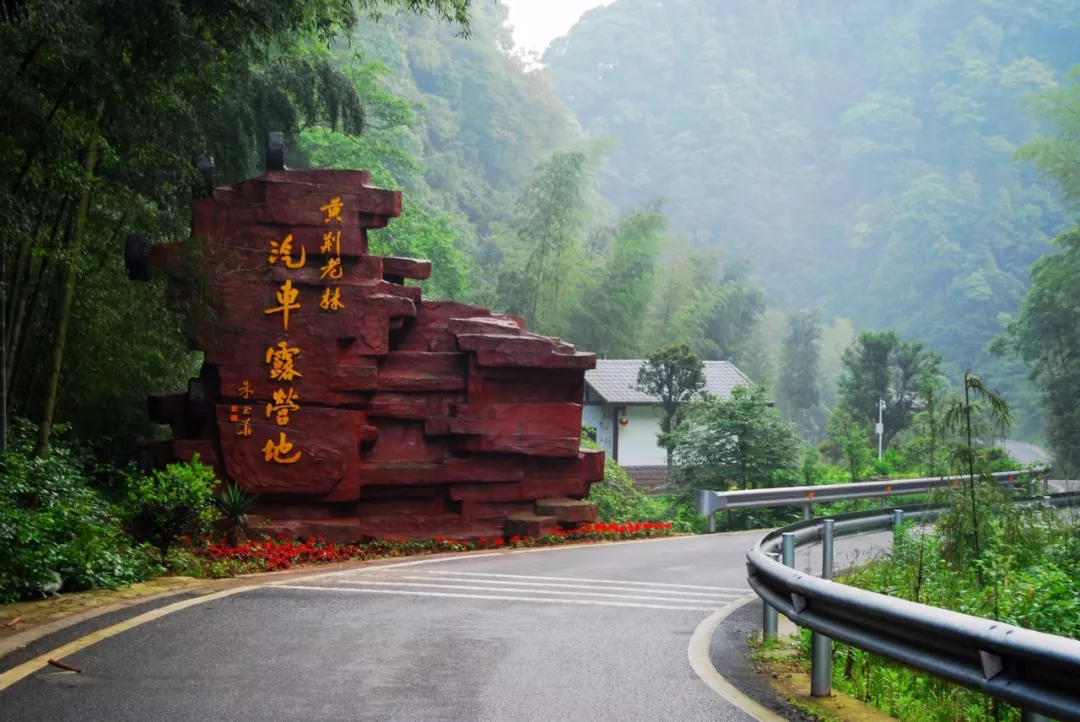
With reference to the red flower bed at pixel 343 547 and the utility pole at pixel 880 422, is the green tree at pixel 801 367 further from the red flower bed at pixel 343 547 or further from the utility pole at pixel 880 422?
the red flower bed at pixel 343 547

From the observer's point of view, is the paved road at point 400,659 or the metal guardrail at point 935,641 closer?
the metal guardrail at point 935,641

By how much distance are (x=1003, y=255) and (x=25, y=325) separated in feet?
258

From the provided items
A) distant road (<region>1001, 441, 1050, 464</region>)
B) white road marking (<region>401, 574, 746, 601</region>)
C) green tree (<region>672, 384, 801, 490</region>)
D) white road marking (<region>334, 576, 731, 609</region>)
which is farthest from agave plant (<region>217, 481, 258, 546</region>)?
distant road (<region>1001, 441, 1050, 464</region>)

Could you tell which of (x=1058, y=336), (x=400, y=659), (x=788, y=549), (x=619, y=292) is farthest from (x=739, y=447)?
(x=1058, y=336)

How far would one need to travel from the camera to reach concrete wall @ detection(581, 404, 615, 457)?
36688mm

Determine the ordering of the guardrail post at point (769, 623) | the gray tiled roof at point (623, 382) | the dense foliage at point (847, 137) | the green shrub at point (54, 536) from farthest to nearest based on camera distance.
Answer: the dense foliage at point (847, 137) → the gray tiled roof at point (623, 382) → the green shrub at point (54, 536) → the guardrail post at point (769, 623)

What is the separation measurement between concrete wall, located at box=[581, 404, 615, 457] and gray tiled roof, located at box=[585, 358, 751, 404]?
1009 mm

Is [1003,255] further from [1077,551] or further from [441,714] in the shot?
[441,714]

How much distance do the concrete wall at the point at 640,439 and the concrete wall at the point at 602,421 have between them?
0.50m

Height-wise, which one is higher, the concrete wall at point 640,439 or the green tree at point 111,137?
the green tree at point 111,137

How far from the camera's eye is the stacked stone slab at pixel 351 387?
14297 mm

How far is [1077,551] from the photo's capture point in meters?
9.32

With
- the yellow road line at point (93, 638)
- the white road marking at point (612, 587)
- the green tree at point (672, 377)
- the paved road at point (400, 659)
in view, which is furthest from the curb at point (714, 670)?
the green tree at point (672, 377)

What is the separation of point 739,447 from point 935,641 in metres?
20.0
